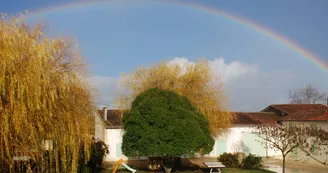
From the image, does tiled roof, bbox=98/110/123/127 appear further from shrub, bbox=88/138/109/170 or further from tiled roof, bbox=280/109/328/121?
tiled roof, bbox=280/109/328/121

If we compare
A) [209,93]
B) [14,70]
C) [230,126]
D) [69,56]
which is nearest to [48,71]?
[14,70]

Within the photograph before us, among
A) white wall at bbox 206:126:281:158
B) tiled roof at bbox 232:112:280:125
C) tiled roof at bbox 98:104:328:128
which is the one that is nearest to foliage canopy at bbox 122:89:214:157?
tiled roof at bbox 98:104:328:128

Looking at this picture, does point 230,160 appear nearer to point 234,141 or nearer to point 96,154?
point 234,141

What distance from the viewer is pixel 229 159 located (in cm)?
1936

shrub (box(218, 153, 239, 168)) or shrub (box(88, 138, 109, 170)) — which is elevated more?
shrub (box(88, 138, 109, 170))

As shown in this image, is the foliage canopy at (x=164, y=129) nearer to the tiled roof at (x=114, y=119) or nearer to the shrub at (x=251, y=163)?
the shrub at (x=251, y=163)

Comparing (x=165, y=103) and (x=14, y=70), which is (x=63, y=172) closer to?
(x=14, y=70)

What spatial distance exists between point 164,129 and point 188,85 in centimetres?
808

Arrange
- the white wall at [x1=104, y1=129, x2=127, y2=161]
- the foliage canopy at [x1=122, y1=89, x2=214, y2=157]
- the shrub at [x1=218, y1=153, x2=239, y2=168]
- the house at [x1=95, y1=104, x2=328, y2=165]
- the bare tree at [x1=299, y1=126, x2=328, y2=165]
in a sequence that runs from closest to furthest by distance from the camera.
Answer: the bare tree at [x1=299, y1=126, x2=328, y2=165]
the foliage canopy at [x1=122, y1=89, x2=214, y2=157]
the shrub at [x1=218, y1=153, x2=239, y2=168]
the house at [x1=95, y1=104, x2=328, y2=165]
the white wall at [x1=104, y1=129, x2=127, y2=161]

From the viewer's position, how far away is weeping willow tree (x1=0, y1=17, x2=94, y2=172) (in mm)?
7559

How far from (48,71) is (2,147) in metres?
2.17

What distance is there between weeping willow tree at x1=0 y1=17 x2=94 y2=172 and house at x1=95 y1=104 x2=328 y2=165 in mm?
11339

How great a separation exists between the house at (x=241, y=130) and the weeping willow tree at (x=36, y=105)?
37.2 ft

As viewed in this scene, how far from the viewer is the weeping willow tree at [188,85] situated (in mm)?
22562
